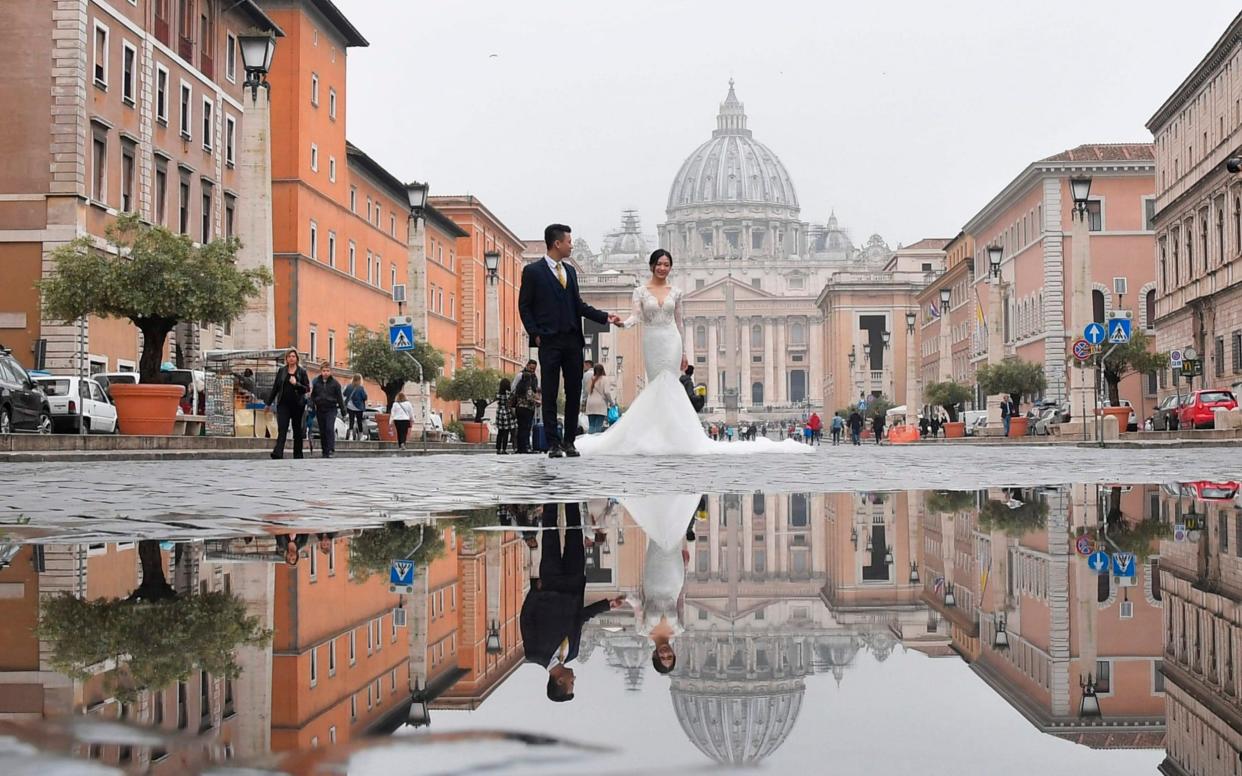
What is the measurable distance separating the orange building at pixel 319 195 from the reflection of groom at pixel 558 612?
41.3 m

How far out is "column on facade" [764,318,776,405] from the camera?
545ft

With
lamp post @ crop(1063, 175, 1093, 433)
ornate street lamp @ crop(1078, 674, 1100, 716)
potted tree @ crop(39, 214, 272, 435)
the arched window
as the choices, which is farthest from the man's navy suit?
the arched window

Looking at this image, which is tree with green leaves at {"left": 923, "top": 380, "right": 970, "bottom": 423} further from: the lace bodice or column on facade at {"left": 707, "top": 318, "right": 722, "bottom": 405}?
column on facade at {"left": 707, "top": 318, "right": 722, "bottom": 405}

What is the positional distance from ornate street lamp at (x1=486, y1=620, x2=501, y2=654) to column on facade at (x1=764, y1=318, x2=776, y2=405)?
162m

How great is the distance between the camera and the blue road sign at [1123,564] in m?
4.10

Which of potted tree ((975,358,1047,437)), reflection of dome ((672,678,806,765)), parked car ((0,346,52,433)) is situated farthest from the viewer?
potted tree ((975,358,1047,437))

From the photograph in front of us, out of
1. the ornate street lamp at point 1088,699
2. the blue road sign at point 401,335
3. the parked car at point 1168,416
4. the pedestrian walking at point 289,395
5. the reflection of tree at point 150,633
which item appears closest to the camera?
the ornate street lamp at point 1088,699

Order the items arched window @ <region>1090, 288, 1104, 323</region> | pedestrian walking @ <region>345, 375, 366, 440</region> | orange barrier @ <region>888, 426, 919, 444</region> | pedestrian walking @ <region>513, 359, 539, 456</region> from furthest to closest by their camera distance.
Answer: arched window @ <region>1090, 288, 1104, 323</region> → orange barrier @ <region>888, 426, 919, 444</region> → pedestrian walking @ <region>345, 375, 366, 440</region> → pedestrian walking @ <region>513, 359, 539, 456</region>

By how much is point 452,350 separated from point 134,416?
51756 millimetres

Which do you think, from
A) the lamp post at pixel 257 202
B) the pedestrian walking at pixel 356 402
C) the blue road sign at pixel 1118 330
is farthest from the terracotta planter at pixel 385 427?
the blue road sign at pixel 1118 330

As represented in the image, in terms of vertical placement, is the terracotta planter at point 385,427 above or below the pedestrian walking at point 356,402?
below

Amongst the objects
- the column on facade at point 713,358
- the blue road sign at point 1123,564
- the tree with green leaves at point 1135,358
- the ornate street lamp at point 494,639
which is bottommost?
the ornate street lamp at point 494,639

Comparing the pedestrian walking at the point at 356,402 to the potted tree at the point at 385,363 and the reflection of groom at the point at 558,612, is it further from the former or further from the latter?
the reflection of groom at the point at 558,612

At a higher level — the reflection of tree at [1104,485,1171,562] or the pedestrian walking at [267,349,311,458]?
the pedestrian walking at [267,349,311,458]
